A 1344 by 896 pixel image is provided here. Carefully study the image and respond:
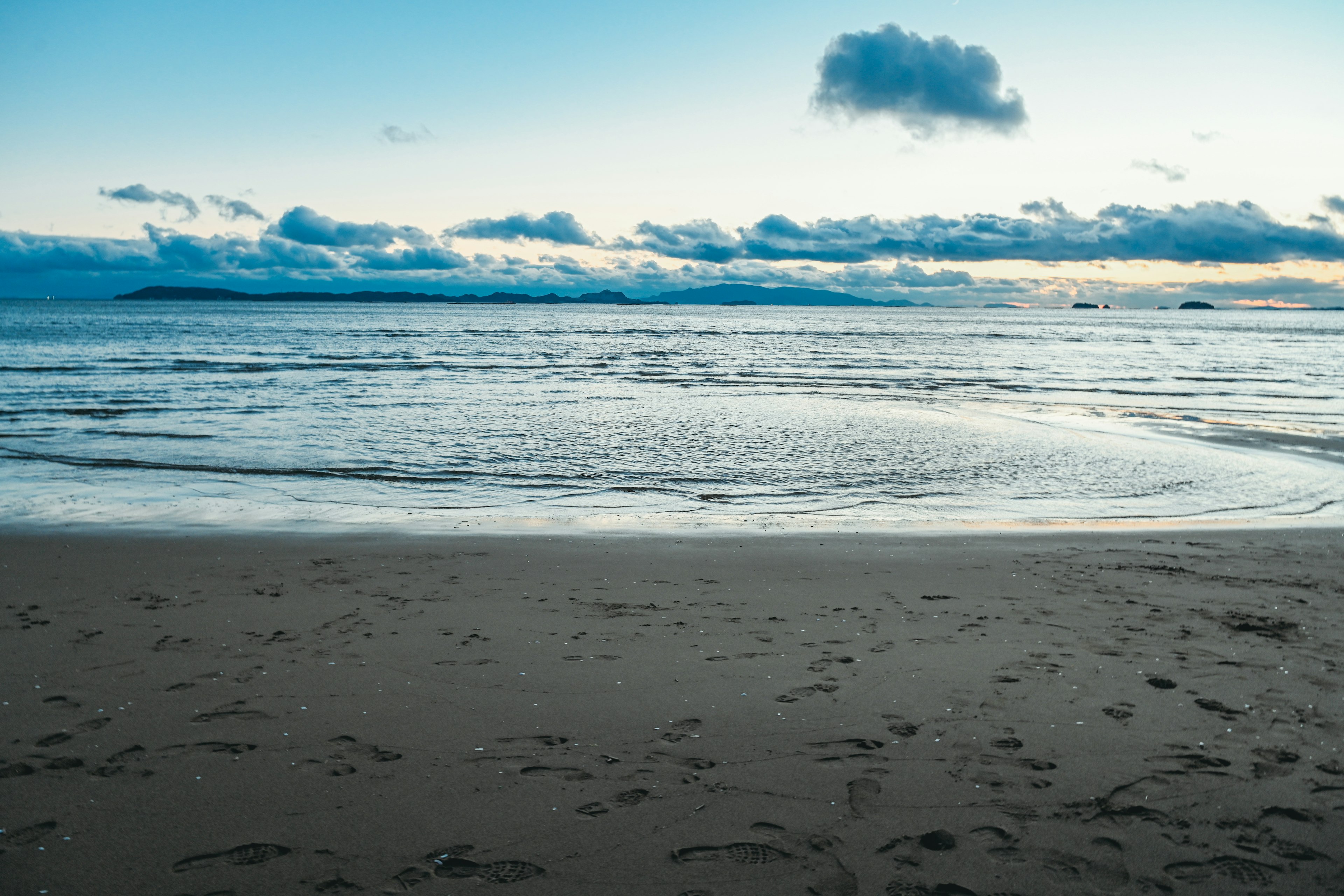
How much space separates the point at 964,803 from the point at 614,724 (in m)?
1.95

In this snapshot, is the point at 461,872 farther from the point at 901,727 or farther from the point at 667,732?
the point at 901,727

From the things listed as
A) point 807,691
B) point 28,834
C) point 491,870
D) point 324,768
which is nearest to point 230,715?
point 324,768

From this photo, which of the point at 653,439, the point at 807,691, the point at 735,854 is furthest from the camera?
the point at 653,439

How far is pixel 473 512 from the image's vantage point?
11.2 m

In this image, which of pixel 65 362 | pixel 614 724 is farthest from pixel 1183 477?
pixel 65 362

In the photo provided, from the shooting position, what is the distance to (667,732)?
4.43m

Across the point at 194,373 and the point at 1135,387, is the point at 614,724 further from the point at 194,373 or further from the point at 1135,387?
the point at 194,373

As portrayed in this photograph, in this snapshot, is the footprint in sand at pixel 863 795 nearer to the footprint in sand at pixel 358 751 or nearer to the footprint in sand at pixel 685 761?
the footprint in sand at pixel 685 761

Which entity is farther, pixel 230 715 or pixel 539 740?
pixel 230 715

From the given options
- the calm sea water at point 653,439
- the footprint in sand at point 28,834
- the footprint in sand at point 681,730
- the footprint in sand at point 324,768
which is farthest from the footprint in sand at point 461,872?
the calm sea water at point 653,439

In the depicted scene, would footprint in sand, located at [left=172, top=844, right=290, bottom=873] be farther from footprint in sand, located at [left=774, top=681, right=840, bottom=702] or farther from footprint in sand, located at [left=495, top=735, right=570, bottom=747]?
footprint in sand, located at [left=774, top=681, right=840, bottom=702]

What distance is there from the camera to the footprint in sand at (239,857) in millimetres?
3252

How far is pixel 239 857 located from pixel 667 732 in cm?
218

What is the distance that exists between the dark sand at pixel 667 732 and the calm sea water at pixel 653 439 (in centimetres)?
404
